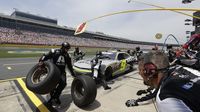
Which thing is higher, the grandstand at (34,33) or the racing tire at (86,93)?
the grandstand at (34,33)

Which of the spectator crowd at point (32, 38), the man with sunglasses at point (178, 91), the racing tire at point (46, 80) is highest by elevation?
the spectator crowd at point (32, 38)

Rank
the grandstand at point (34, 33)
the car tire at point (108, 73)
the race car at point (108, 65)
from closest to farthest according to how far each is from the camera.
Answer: the race car at point (108, 65), the car tire at point (108, 73), the grandstand at point (34, 33)

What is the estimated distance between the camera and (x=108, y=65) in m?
7.95

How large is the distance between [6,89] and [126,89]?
4.52 m

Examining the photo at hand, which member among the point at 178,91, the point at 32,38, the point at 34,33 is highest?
the point at 34,33

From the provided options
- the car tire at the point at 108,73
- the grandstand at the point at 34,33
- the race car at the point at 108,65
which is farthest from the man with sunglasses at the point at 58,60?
the grandstand at the point at 34,33

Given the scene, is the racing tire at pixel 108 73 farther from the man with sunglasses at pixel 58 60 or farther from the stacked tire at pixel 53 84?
the man with sunglasses at pixel 58 60

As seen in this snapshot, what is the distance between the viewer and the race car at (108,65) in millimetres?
7422

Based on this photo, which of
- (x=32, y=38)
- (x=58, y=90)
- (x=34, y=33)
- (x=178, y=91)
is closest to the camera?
(x=178, y=91)

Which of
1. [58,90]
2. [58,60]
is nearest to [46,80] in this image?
[58,90]

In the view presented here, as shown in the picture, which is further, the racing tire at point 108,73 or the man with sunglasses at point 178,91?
the racing tire at point 108,73

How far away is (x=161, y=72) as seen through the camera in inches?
65.5

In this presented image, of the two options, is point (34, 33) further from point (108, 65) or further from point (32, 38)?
point (108, 65)

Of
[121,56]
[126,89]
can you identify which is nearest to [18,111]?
[126,89]
